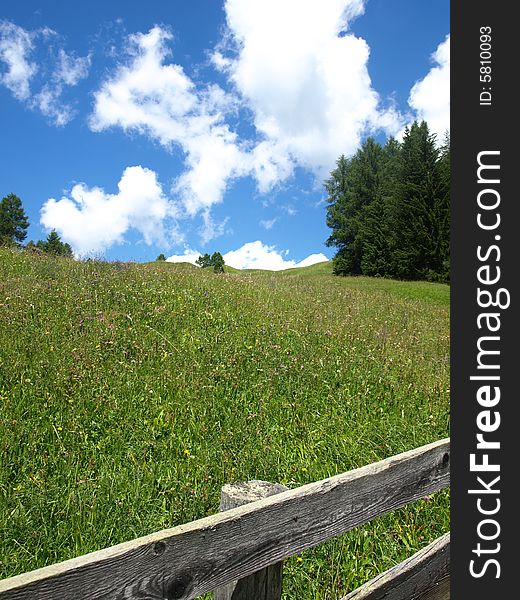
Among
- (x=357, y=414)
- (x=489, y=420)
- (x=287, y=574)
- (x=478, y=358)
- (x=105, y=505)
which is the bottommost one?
(x=287, y=574)

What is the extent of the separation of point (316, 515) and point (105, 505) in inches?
108

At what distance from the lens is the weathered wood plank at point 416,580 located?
2.30 meters

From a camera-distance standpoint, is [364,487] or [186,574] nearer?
[186,574]

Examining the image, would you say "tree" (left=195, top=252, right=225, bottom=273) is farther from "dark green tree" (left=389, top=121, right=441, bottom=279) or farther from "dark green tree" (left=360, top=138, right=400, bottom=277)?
"dark green tree" (left=389, top=121, right=441, bottom=279)

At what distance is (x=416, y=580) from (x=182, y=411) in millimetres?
3761

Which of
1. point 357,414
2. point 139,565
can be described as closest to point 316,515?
point 139,565

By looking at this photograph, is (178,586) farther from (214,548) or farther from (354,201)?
(354,201)

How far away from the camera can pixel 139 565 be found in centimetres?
146

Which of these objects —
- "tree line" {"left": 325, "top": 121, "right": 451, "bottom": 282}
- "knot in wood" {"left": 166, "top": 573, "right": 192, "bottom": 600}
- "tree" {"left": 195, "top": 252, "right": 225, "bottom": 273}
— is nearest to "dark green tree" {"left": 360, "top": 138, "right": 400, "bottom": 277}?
"tree line" {"left": 325, "top": 121, "right": 451, "bottom": 282}

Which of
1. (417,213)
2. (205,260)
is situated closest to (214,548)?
(417,213)

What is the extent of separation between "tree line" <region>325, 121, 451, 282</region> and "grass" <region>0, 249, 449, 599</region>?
2998 cm

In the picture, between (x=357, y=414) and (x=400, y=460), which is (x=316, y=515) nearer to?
(x=400, y=460)

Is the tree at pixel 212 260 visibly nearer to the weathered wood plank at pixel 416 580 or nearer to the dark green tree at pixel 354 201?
the dark green tree at pixel 354 201

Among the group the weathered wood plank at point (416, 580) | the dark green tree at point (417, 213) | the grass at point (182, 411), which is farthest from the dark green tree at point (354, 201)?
the weathered wood plank at point (416, 580)
